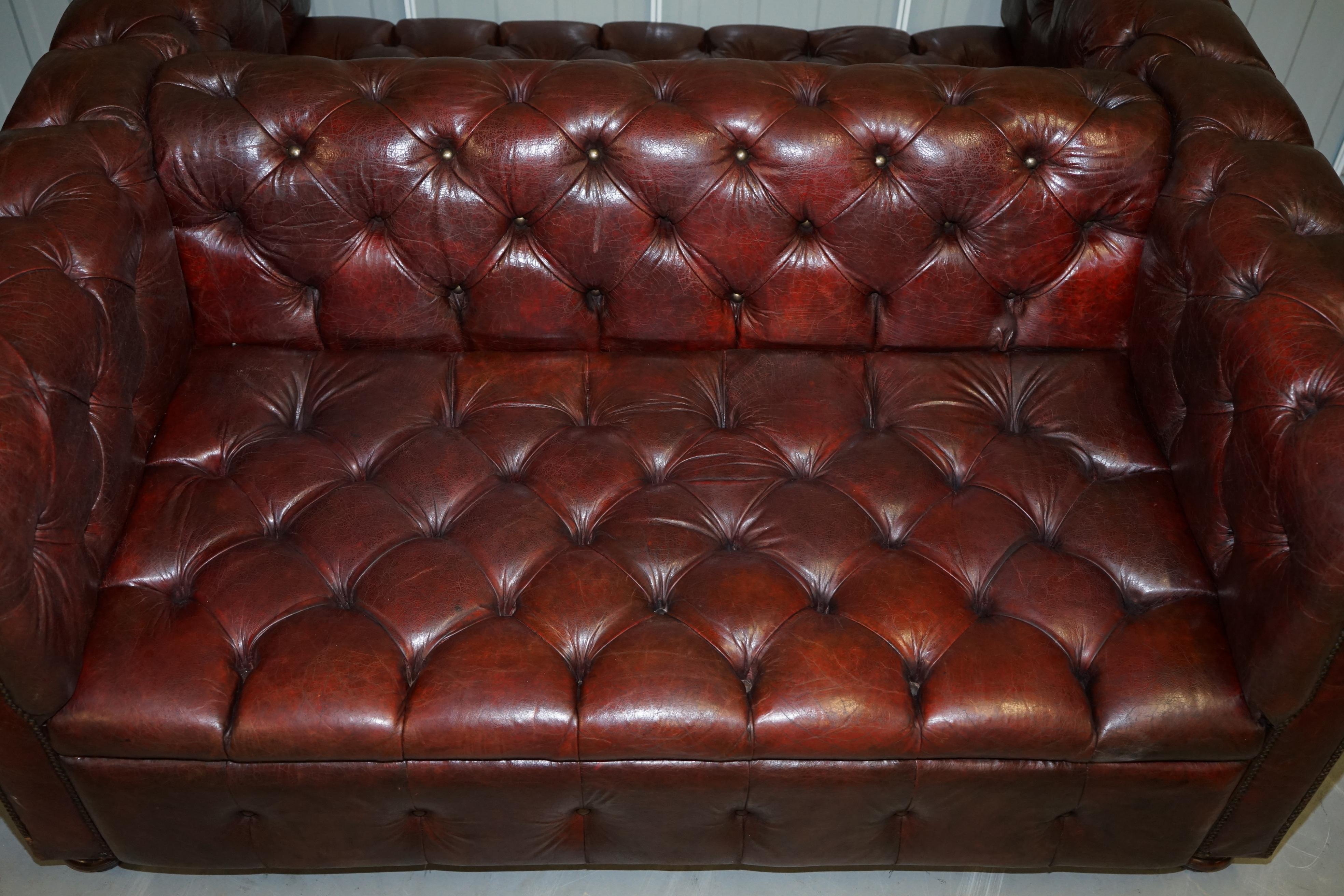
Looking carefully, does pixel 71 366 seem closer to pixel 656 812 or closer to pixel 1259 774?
pixel 656 812

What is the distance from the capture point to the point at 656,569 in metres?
1.53

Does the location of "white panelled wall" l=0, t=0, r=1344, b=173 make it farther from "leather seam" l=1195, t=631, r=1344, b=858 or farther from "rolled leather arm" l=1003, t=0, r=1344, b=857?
"leather seam" l=1195, t=631, r=1344, b=858

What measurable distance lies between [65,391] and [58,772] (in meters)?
0.52

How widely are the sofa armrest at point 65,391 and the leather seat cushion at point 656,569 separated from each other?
0.20 feet

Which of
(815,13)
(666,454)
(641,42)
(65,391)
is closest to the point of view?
(65,391)

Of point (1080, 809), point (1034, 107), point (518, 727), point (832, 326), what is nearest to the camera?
point (518, 727)

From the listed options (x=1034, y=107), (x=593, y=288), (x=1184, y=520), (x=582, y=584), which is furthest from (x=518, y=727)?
(x=1034, y=107)

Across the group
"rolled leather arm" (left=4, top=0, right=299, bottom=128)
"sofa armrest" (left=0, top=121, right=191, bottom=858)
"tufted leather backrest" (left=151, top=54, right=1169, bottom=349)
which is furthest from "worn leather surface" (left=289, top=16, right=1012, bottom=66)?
"sofa armrest" (left=0, top=121, right=191, bottom=858)

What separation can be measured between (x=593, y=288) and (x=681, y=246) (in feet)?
0.57

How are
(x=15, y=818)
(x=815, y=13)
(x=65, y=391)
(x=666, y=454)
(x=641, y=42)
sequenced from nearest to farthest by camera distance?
1. (x=65, y=391)
2. (x=15, y=818)
3. (x=666, y=454)
4. (x=641, y=42)
5. (x=815, y=13)

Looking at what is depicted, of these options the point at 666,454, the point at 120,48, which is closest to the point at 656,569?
the point at 666,454

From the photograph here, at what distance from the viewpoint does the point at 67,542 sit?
54.1 inches

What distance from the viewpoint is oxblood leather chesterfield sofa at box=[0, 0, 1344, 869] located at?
138 cm

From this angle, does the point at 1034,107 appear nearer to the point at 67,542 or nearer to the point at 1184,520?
the point at 1184,520
